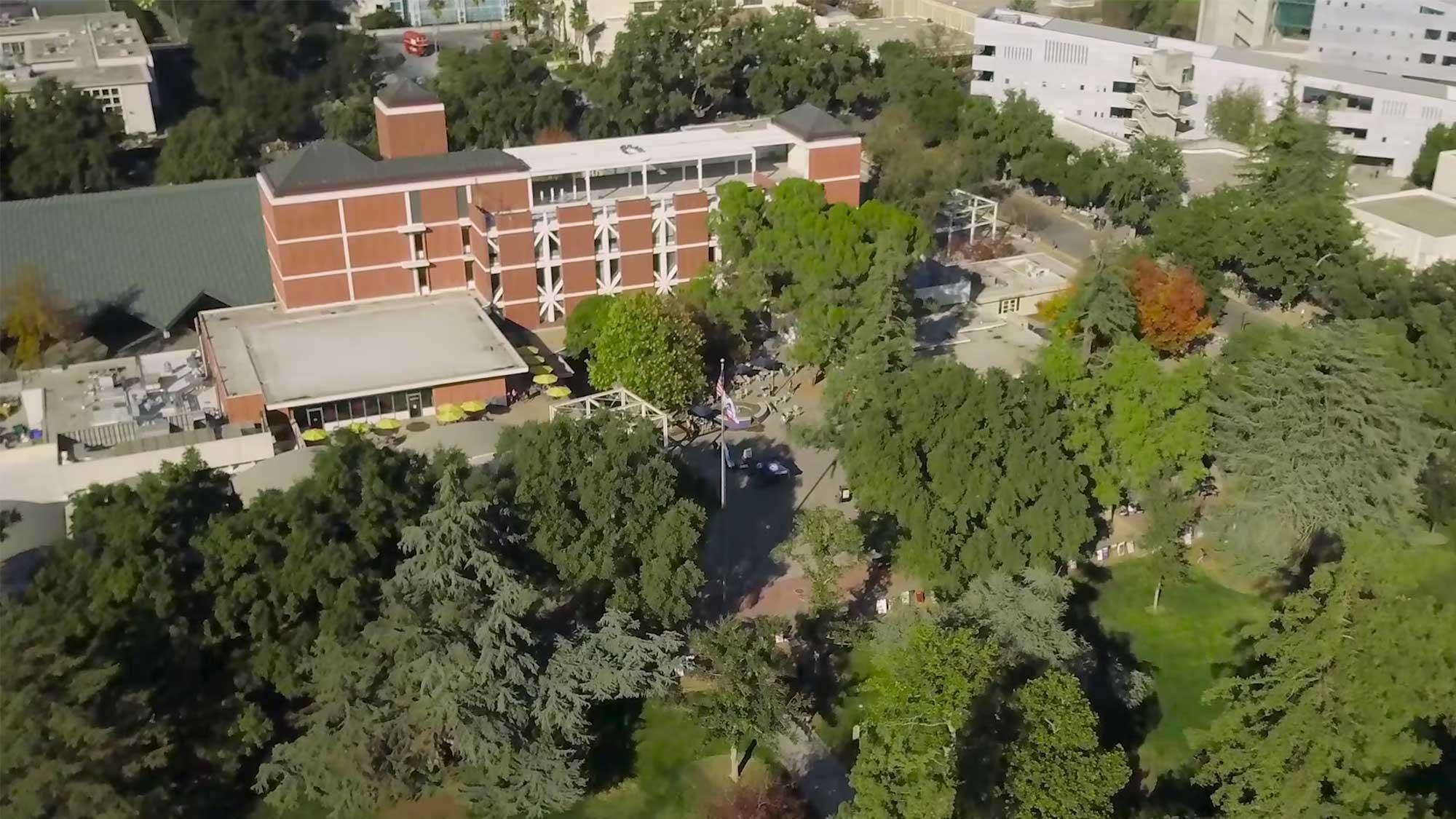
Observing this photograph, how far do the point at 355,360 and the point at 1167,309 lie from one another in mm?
19885

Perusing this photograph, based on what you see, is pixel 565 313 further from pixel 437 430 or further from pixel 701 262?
pixel 437 430

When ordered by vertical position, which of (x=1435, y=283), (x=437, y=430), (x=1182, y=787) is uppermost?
(x=1435, y=283)

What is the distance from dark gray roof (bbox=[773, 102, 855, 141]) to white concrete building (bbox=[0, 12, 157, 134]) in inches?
1059

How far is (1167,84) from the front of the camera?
48.0m

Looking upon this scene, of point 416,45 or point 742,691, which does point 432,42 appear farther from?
point 742,691

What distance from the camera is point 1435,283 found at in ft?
104

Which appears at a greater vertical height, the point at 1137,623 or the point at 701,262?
the point at 701,262

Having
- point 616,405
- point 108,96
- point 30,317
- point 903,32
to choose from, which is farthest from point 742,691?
point 903,32

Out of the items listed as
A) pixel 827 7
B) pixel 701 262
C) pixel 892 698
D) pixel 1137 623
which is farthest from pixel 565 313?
pixel 827 7

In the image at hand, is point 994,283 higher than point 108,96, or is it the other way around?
point 108,96

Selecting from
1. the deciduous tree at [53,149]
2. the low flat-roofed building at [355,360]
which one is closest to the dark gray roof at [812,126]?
the low flat-roofed building at [355,360]

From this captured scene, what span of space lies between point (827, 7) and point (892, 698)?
6043cm

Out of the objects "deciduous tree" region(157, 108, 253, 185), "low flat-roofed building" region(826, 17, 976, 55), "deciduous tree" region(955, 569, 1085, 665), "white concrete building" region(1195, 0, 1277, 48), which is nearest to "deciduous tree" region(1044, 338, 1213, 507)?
"deciduous tree" region(955, 569, 1085, 665)

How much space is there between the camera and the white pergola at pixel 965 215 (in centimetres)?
4122
